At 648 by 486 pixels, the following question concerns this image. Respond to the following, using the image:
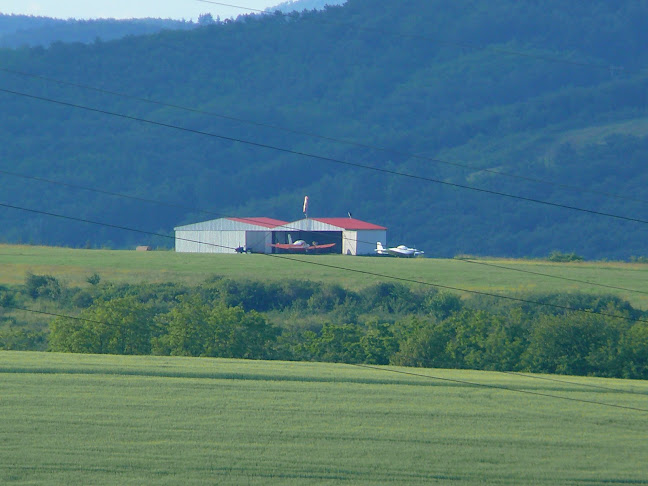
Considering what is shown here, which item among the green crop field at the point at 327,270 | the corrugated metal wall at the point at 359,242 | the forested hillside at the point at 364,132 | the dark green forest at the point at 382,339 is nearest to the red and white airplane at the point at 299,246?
the green crop field at the point at 327,270

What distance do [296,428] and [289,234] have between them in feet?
181

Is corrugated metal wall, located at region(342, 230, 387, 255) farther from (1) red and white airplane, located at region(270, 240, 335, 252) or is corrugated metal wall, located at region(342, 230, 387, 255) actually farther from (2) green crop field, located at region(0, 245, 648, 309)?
(2) green crop field, located at region(0, 245, 648, 309)

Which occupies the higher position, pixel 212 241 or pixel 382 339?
pixel 212 241

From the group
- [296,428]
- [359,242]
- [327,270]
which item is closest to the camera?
[296,428]

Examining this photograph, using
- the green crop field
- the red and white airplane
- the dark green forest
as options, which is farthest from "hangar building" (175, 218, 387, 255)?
the dark green forest

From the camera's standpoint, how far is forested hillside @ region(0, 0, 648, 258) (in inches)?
5236

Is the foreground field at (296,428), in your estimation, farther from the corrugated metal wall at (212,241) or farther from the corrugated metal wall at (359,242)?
the corrugated metal wall at (212,241)

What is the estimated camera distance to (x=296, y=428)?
Result: 17922mm

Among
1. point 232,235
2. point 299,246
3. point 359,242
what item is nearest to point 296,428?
point 299,246

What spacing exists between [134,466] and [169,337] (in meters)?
19.7

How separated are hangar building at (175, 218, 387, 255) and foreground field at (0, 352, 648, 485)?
4797 cm

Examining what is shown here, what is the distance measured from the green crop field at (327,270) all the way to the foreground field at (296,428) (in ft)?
109

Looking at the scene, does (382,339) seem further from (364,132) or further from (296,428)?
(364,132)

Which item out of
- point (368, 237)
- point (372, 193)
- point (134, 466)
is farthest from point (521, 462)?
point (372, 193)
